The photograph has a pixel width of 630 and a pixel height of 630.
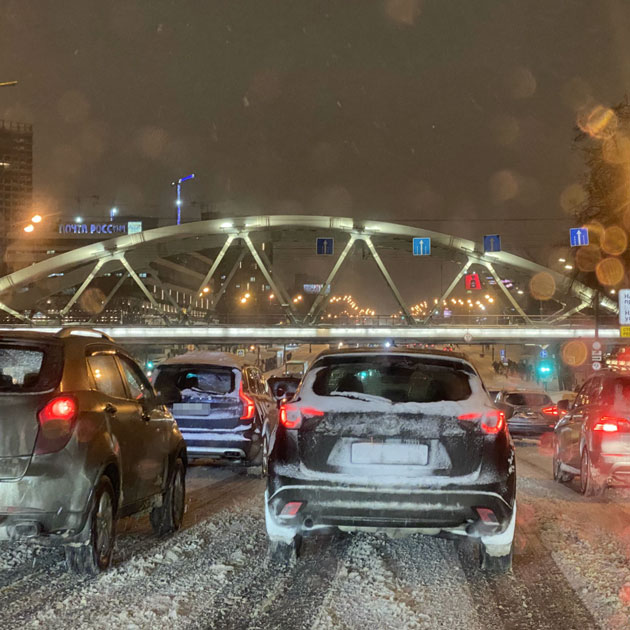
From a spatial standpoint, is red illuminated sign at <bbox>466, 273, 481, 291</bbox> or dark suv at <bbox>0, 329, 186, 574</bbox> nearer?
dark suv at <bbox>0, 329, 186, 574</bbox>

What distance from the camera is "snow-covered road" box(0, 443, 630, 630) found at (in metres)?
4.88

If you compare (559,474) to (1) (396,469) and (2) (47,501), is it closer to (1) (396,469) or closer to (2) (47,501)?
(1) (396,469)

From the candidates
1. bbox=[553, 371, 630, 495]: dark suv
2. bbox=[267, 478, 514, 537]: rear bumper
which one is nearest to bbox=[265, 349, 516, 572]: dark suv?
bbox=[267, 478, 514, 537]: rear bumper

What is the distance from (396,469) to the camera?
5840 millimetres

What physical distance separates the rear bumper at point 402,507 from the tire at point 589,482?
497 centimetres

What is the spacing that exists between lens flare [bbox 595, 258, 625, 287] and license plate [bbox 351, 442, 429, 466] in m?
28.5

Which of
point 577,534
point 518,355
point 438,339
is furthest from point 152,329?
point 577,534

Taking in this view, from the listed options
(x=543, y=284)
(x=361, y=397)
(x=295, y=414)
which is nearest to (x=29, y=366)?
(x=295, y=414)

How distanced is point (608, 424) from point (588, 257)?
24.7 metres

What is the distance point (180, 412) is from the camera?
12141mm

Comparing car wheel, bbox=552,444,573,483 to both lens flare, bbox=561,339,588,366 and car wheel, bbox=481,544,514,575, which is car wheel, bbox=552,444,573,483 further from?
lens flare, bbox=561,339,588,366

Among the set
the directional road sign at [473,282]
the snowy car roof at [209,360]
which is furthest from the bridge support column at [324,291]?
the snowy car roof at [209,360]

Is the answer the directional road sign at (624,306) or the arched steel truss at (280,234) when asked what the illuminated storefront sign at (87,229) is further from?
the directional road sign at (624,306)

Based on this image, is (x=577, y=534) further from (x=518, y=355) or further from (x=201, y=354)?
(x=518, y=355)
